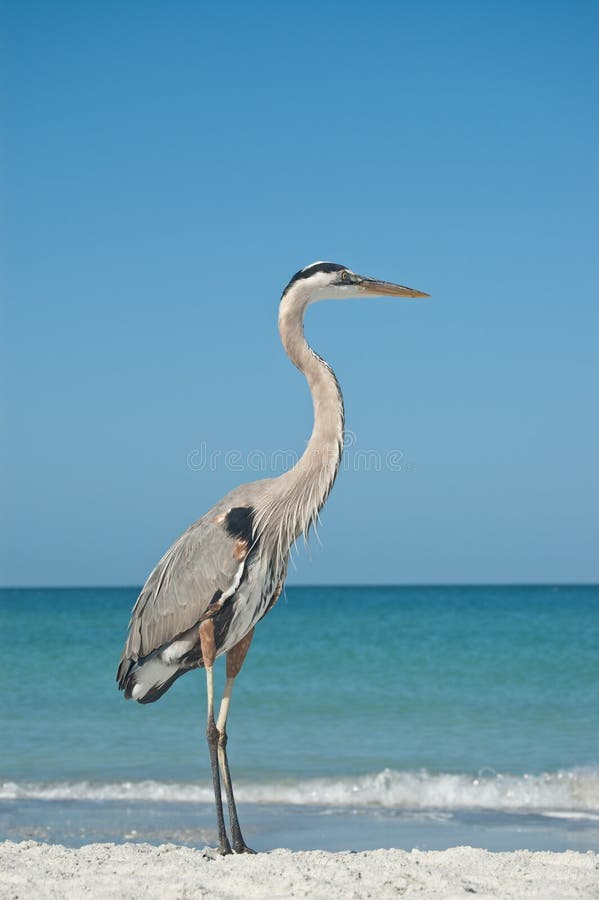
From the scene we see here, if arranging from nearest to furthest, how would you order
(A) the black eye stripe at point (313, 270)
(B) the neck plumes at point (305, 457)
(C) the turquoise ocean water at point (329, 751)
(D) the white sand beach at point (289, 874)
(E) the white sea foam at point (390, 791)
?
(D) the white sand beach at point (289, 874) < (B) the neck plumes at point (305, 457) < (A) the black eye stripe at point (313, 270) < (C) the turquoise ocean water at point (329, 751) < (E) the white sea foam at point (390, 791)

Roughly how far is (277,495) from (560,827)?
366 cm

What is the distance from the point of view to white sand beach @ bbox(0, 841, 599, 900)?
4.15 m

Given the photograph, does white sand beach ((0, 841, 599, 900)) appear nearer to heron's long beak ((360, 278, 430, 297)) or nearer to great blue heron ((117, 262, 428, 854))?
great blue heron ((117, 262, 428, 854))

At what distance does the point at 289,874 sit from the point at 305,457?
192 centimetres

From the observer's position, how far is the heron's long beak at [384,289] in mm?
5453

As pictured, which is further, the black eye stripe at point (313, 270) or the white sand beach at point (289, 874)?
the black eye stripe at point (313, 270)

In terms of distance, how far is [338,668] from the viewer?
19.3 metres

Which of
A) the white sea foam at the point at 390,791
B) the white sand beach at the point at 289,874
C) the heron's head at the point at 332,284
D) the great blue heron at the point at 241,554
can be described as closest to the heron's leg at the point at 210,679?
the great blue heron at the point at 241,554

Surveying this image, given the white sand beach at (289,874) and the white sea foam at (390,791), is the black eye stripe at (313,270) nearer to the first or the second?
the white sand beach at (289,874)

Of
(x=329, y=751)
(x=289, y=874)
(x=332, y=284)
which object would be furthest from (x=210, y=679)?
(x=329, y=751)

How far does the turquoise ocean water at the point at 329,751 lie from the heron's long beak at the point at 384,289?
3.36 metres

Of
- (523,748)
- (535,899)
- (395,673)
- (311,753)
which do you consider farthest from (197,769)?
(395,673)

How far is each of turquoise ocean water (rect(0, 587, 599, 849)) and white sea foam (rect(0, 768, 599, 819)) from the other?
23mm

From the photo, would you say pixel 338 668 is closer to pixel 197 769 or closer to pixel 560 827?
pixel 197 769
